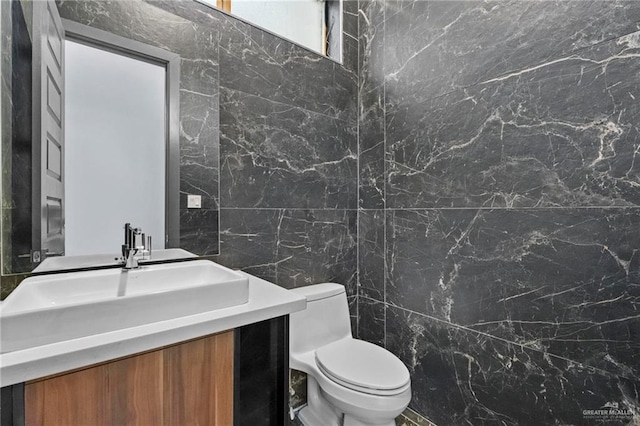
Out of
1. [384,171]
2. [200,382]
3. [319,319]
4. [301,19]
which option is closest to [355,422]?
[319,319]

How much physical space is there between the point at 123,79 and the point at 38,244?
70 centimetres

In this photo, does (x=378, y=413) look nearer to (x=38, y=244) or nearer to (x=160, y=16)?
(x=38, y=244)

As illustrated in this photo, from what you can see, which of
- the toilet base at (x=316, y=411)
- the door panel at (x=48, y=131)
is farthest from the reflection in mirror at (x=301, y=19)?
the toilet base at (x=316, y=411)

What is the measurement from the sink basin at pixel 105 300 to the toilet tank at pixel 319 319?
24.2 inches

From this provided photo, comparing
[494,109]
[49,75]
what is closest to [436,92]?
[494,109]

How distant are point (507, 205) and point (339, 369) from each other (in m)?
1.08

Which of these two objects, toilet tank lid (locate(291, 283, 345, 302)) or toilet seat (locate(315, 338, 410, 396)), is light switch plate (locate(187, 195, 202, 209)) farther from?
toilet seat (locate(315, 338, 410, 396))

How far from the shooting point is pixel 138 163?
126cm

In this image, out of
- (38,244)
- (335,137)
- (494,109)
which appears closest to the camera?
(38,244)

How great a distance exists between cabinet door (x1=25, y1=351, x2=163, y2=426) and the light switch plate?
753mm

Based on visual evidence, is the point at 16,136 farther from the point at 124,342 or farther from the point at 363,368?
the point at 363,368

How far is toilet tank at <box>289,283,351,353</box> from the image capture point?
5.32ft

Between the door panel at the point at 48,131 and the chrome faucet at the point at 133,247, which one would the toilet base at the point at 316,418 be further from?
the door panel at the point at 48,131

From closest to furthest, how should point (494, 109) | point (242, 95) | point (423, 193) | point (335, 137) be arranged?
point (494, 109) → point (242, 95) → point (423, 193) → point (335, 137)
